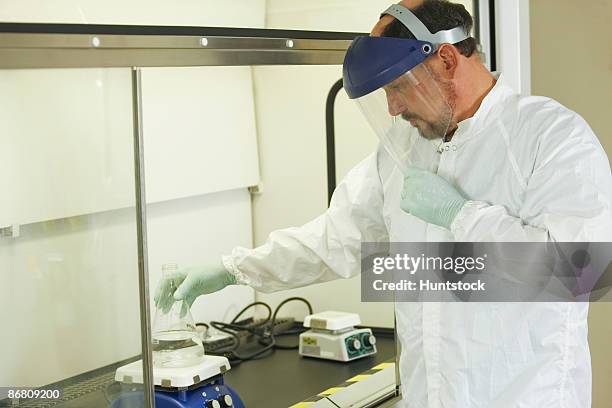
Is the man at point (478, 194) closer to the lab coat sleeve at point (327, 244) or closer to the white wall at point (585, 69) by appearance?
the lab coat sleeve at point (327, 244)

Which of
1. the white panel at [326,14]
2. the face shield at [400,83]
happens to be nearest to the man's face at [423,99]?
the face shield at [400,83]

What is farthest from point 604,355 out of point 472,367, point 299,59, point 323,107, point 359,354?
point 299,59

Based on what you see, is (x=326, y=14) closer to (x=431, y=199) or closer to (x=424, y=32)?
(x=424, y=32)

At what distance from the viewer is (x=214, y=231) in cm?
270

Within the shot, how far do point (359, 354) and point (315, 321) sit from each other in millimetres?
163

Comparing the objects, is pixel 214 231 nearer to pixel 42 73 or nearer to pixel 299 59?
pixel 299 59

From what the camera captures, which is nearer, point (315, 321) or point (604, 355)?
point (315, 321)

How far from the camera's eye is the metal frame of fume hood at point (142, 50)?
4.34 ft

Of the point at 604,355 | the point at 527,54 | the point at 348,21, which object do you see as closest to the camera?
the point at 348,21

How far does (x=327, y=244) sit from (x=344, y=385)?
492 mm

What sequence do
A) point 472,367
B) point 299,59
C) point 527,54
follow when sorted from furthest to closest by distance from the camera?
point 527,54 → point 299,59 → point 472,367

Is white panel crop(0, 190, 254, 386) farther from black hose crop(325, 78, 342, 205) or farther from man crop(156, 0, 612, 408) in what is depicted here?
black hose crop(325, 78, 342, 205)

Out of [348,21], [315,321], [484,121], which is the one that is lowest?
[315,321]

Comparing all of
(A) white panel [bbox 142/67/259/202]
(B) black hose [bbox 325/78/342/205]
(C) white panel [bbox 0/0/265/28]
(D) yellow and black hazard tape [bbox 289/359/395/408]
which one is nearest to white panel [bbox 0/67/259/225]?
(C) white panel [bbox 0/0/265/28]
